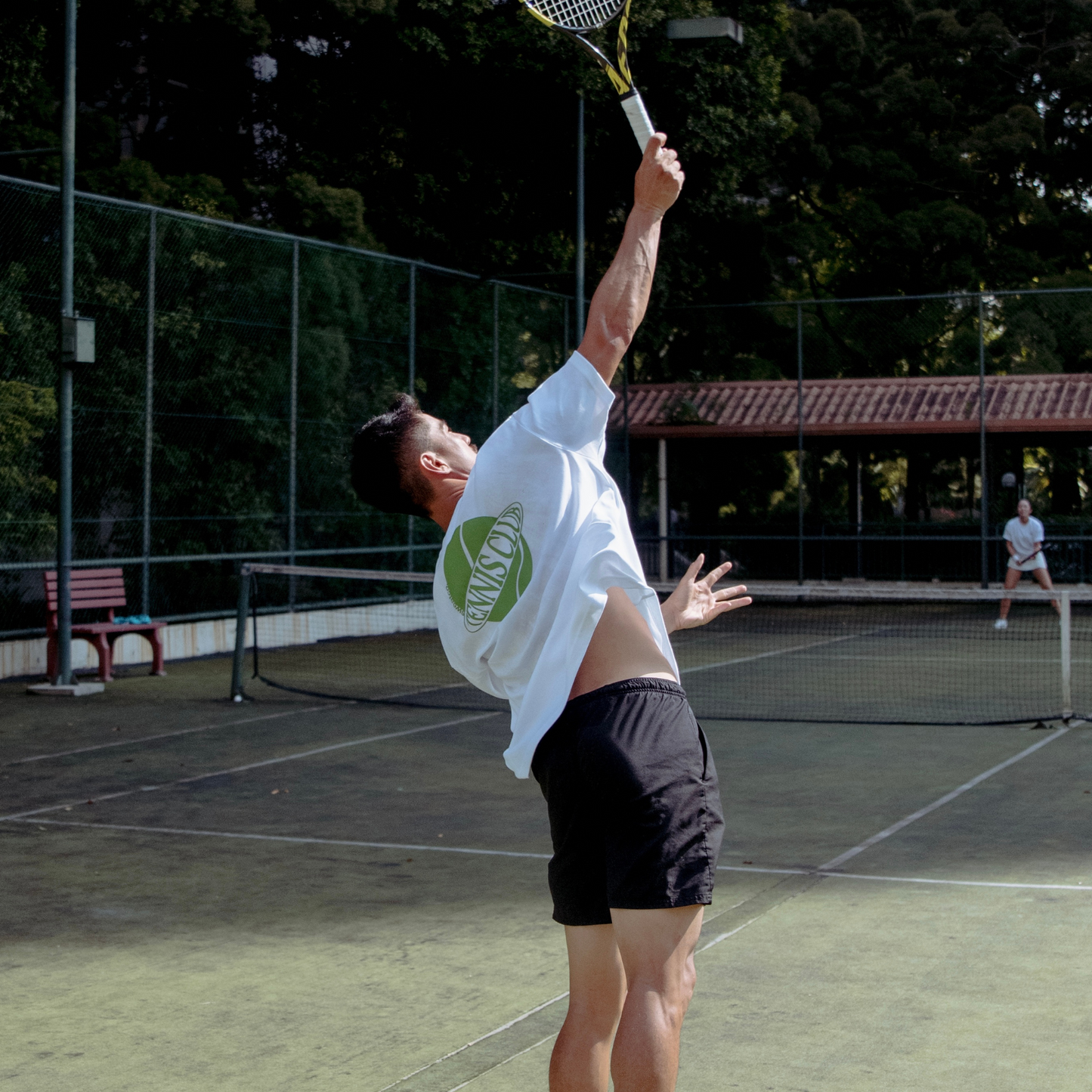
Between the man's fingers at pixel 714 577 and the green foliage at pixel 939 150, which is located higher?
the green foliage at pixel 939 150

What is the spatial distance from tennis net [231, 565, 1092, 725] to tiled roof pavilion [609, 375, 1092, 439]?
125 inches

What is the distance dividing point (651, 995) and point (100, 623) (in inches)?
439

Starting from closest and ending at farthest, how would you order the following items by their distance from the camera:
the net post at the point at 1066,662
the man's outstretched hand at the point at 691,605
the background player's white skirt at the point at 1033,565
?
the man's outstretched hand at the point at 691,605
the net post at the point at 1066,662
the background player's white skirt at the point at 1033,565

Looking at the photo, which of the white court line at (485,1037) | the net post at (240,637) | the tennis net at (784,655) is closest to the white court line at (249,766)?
the tennis net at (784,655)

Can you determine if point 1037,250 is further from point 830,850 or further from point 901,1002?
point 901,1002

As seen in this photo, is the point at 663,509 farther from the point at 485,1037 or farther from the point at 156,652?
the point at 485,1037

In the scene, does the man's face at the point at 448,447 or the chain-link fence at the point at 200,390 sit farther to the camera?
the chain-link fence at the point at 200,390

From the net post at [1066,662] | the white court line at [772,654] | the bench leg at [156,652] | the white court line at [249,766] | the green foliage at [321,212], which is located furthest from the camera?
the green foliage at [321,212]

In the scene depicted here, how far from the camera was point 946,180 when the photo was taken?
28500 mm

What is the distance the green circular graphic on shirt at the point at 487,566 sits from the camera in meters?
2.76

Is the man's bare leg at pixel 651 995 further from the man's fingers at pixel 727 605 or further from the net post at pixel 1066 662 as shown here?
the net post at pixel 1066 662

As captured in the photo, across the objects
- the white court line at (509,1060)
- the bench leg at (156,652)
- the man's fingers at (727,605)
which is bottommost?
the white court line at (509,1060)

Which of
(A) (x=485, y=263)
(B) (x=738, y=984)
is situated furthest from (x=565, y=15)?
(A) (x=485, y=263)

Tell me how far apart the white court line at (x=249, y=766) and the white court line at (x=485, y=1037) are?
3.66 meters
